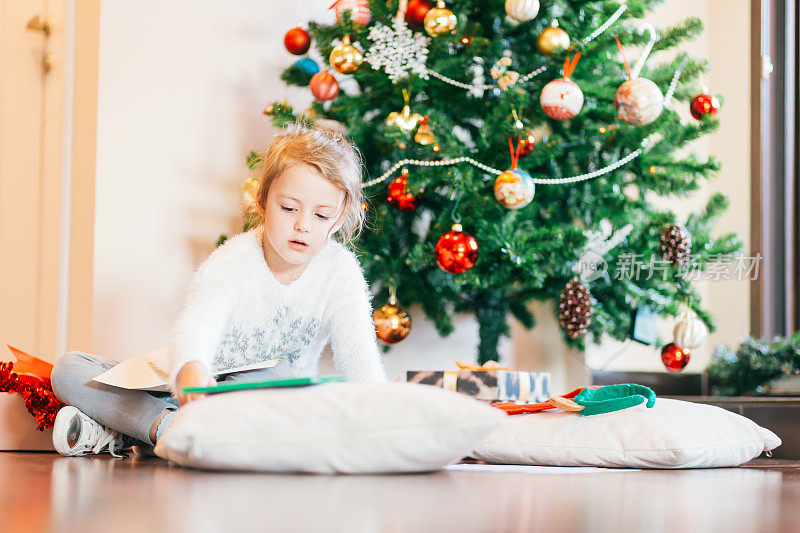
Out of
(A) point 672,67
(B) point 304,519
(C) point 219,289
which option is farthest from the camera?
(A) point 672,67

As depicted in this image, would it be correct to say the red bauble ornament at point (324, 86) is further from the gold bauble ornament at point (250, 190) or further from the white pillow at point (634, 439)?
the white pillow at point (634, 439)

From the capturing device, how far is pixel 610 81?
6.29 ft

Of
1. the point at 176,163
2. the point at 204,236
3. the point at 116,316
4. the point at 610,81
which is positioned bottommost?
the point at 116,316

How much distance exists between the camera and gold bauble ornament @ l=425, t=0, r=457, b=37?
1.76 m

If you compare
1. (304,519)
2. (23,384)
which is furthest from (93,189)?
(304,519)

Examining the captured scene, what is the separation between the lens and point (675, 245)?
186 cm

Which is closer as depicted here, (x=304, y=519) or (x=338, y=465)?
(x=304, y=519)

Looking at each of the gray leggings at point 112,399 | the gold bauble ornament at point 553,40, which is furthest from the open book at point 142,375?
the gold bauble ornament at point 553,40

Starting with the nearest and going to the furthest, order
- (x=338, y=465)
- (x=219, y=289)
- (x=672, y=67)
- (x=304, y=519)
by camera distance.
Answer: (x=304, y=519) < (x=338, y=465) < (x=219, y=289) < (x=672, y=67)

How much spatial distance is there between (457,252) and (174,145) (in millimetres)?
784

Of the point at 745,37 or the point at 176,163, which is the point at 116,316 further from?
the point at 745,37

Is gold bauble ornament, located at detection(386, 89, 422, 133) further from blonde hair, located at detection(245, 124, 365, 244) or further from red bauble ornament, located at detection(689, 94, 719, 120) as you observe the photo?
red bauble ornament, located at detection(689, 94, 719, 120)

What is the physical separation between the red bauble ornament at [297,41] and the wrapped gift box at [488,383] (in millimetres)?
759

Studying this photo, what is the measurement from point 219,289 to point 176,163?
0.78 metres
